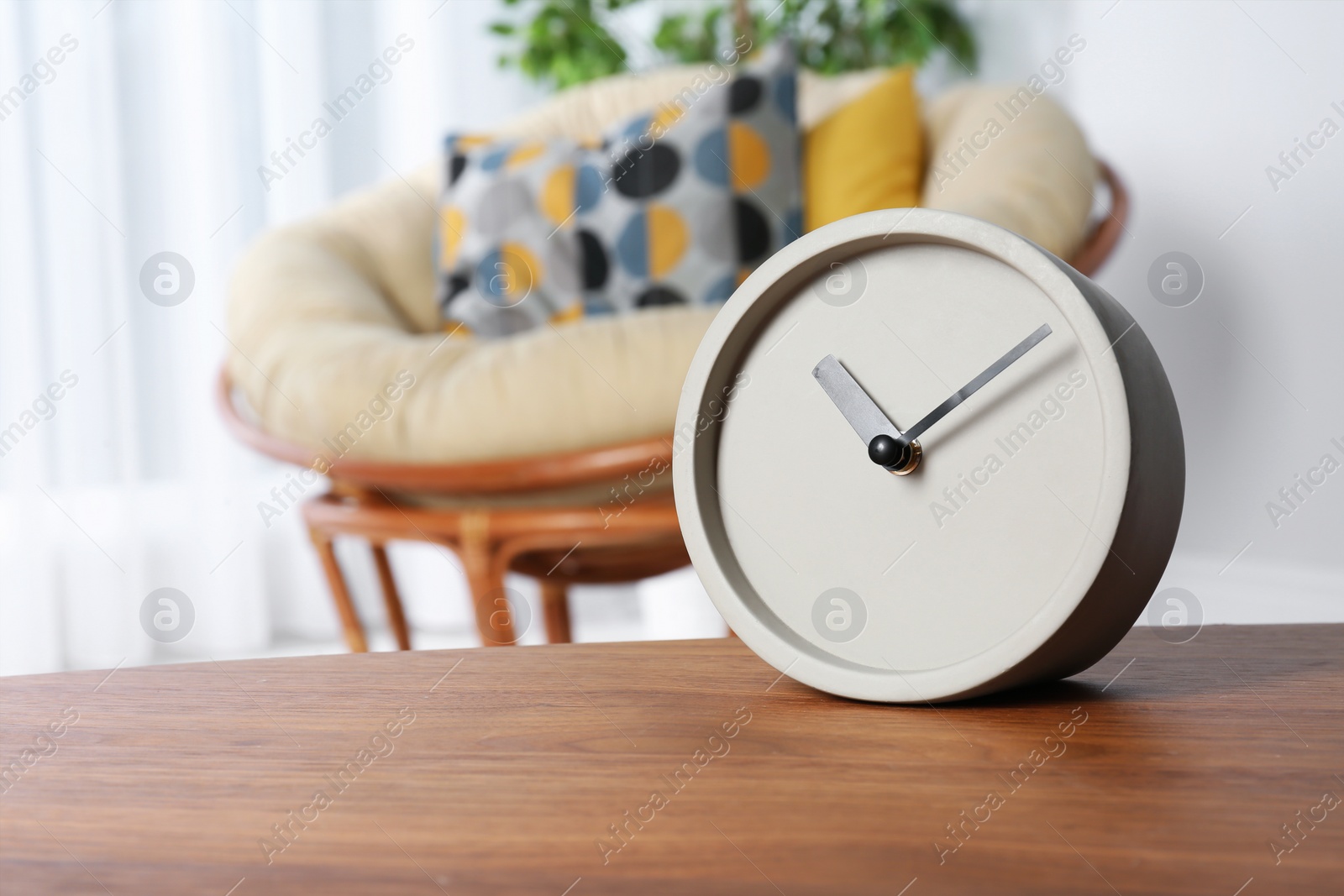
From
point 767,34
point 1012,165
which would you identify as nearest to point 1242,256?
point 1012,165

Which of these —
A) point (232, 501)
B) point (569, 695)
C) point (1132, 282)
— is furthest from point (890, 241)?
point (232, 501)

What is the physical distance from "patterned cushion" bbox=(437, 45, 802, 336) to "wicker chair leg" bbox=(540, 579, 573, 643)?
0.40 m

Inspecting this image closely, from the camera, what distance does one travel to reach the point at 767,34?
2.44m

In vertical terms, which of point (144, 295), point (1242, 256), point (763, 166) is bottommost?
point (144, 295)

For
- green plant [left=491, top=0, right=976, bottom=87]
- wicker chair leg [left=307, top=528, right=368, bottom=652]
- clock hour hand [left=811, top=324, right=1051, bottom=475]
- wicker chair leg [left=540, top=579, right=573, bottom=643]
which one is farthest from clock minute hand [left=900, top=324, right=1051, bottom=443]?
green plant [left=491, top=0, right=976, bottom=87]

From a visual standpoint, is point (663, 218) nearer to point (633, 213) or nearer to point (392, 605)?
point (633, 213)

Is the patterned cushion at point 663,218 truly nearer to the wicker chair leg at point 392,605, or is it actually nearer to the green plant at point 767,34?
the wicker chair leg at point 392,605

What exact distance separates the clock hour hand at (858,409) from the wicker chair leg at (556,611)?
1.16 metres

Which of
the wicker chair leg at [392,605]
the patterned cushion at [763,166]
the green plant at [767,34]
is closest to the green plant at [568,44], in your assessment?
the green plant at [767,34]

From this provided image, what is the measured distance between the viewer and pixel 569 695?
44cm

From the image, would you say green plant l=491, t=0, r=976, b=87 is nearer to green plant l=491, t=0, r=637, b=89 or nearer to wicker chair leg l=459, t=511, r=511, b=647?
→ green plant l=491, t=0, r=637, b=89

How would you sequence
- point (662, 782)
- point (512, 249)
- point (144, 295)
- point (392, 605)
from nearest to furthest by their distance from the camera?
point (662, 782) < point (392, 605) < point (512, 249) < point (144, 295)

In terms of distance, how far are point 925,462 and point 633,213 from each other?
1.29 metres

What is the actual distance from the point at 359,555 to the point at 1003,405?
8.31ft
